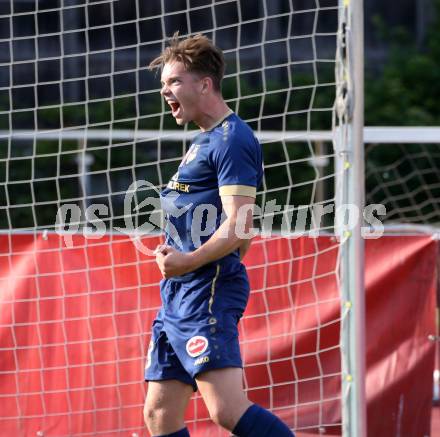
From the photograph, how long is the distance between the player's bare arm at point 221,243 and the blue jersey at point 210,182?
0.04m

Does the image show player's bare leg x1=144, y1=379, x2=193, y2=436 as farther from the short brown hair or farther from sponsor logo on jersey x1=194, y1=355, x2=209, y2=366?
the short brown hair

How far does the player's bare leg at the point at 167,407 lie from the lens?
13.0 feet

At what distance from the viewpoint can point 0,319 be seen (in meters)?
5.66

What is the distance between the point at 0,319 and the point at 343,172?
7.25 feet

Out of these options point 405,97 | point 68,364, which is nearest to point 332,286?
point 68,364

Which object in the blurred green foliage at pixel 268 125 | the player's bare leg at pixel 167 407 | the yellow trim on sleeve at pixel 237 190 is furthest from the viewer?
the blurred green foliage at pixel 268 125

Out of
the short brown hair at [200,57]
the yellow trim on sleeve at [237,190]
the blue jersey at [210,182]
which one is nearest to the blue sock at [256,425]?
the blue jersey at [210,182]

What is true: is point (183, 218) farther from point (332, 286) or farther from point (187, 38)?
point (332, 286)

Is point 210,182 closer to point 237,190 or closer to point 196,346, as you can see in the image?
point 237,190

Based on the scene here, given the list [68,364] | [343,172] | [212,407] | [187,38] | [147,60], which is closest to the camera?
[212,407]

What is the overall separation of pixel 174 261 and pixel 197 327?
27 cm

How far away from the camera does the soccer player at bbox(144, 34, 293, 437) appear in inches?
149

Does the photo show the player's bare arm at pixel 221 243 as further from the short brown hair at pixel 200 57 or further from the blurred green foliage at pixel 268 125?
the blurred green foliage at pixel 268 125

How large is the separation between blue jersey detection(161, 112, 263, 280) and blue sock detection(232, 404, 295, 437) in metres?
0.57
